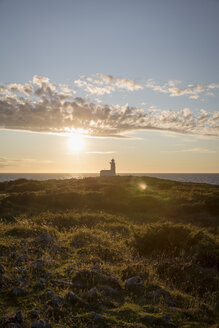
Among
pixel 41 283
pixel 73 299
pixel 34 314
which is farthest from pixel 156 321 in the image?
pixel 41 283

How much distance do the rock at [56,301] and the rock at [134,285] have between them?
2.01m

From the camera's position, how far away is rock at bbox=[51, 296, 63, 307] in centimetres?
561

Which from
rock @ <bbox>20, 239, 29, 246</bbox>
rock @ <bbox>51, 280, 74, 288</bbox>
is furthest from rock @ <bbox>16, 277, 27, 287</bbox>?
rock @ <bbox>20, 239, 29, 246</bbox>

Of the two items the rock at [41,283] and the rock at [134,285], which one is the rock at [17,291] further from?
the rock at [134,285]

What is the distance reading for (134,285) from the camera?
6.87 metres

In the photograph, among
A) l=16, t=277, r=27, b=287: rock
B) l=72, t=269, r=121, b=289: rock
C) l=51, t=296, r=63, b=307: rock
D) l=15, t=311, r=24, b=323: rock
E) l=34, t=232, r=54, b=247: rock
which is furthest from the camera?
l=34, t=232, r=54, b=247: rock

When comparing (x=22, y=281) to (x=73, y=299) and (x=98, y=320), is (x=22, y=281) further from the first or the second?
(x=98, y=320)

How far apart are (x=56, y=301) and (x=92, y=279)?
56.6 inches

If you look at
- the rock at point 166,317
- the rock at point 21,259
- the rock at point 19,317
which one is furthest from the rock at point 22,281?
the rock at point 166,317

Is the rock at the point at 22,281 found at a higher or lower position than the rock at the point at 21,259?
lower

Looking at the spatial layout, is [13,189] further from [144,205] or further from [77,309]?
[77,309]

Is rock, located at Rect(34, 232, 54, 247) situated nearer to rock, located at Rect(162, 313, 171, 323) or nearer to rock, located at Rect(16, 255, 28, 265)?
rock, located at Rect(16, 255, 28, 265)

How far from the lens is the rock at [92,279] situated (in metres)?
6.73

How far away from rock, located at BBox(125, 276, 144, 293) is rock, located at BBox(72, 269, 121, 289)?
294mm
